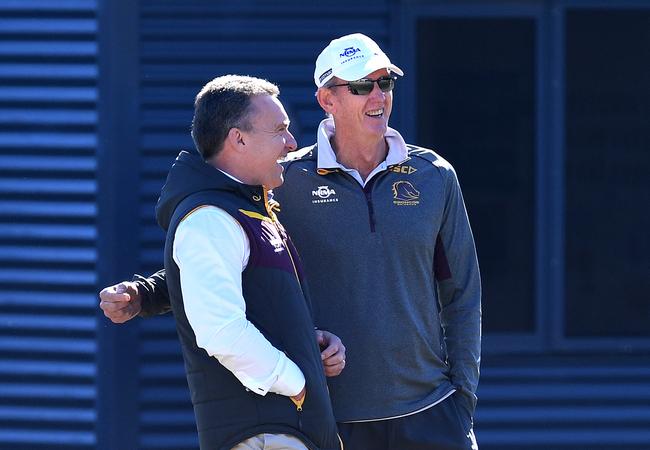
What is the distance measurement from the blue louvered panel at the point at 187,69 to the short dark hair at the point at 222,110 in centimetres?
252

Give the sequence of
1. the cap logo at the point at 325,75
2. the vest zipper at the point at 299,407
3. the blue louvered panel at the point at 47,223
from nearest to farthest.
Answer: the vest zipper at the point at 299,407 → the cap logo at the point at 325,75 → the blue louvered panel at the point at 47,223

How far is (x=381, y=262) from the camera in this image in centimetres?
369

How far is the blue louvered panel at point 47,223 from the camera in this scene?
559 cm

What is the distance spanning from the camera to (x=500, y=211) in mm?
5906

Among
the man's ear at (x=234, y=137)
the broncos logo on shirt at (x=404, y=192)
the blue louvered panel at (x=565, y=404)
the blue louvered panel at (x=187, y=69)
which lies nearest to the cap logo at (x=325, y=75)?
the broncos logo on shirt at (x=404, y=192)

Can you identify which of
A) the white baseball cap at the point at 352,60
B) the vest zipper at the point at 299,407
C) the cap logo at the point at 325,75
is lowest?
the vest zipper at the point at 299,407

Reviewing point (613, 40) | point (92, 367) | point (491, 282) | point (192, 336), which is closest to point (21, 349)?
point (92, 367)

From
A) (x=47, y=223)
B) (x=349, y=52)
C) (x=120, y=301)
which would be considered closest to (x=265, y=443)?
(x=120, y=301)

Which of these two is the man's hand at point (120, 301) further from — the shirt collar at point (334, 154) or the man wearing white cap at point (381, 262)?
the shirt collar at point (334, 154)

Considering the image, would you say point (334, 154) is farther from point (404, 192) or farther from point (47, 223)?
point (47, 223)

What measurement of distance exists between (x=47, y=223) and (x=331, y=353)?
8.35 ft

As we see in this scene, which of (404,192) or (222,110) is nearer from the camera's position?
(222,110)

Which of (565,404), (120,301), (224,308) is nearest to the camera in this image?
(224,308)

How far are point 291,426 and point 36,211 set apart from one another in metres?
2.88
